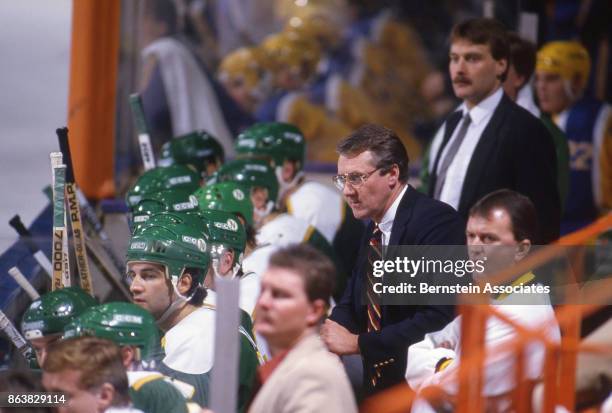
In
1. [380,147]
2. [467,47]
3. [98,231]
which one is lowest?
[98,231]

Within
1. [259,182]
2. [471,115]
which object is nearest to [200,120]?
[259,182]

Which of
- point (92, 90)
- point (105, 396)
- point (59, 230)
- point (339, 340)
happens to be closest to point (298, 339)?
point (105, 396)

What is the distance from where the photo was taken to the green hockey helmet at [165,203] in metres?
6.29

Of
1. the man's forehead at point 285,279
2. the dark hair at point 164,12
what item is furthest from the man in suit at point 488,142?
the dark hair at point 164,12

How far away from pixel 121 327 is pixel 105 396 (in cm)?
36

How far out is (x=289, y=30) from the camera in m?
11.7

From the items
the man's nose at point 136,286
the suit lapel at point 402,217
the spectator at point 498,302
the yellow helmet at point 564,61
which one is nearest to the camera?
the spectator at point 498,302

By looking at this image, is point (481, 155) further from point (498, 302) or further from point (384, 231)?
point (498, 302)

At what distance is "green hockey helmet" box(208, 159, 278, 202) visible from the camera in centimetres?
712

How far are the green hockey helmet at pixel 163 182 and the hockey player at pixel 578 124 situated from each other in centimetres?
266

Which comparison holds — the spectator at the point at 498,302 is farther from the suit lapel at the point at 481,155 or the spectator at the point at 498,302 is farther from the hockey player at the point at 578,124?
the hockey player at the point at 578,124

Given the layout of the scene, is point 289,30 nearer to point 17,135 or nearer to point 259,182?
point 17,135

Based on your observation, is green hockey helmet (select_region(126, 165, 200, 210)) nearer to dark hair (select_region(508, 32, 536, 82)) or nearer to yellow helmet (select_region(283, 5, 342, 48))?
dark hair (select_region(508, 32, 536, 82))

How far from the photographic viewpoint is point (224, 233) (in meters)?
5.75
